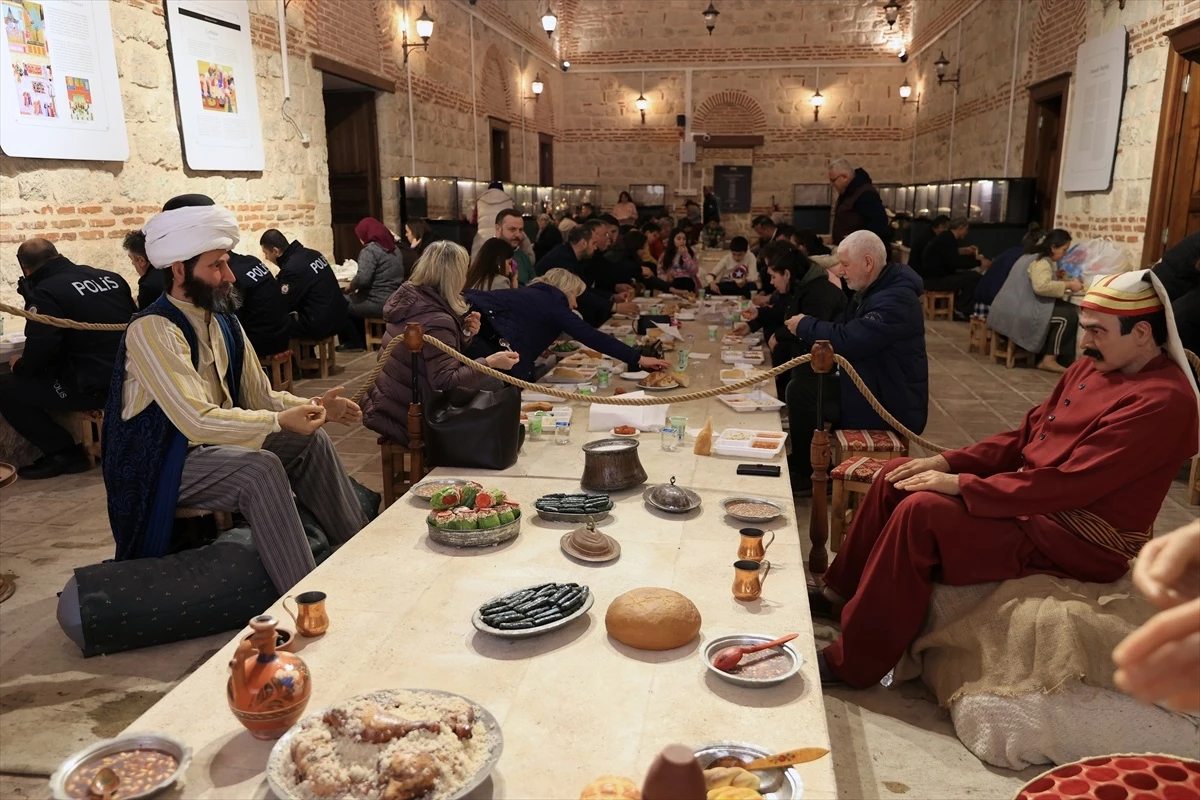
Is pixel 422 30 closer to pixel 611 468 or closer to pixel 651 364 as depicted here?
pixel 651 364

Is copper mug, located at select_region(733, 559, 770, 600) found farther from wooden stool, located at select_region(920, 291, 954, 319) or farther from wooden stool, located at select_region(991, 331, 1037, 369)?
wooden stool, located at select_region(920, 291, 954, 319)

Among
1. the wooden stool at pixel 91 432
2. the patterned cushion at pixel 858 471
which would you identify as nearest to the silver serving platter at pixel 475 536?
the patterned cushion at pixel 858 471

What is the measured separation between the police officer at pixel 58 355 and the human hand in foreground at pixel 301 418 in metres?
3.13

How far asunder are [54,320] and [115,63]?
296 centimetres

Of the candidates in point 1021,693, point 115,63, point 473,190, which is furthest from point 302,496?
point 473,190

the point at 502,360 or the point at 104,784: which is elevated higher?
the point at 502,360

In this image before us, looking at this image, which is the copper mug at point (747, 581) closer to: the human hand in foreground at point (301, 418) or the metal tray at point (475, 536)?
the metal tray at point (475, 536)

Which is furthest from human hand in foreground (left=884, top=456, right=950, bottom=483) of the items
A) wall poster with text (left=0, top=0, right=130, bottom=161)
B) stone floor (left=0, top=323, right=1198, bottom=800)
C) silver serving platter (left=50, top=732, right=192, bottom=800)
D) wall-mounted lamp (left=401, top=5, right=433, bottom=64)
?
wall-mounted lamp (left=401, top=5, right=433, bottom=64)

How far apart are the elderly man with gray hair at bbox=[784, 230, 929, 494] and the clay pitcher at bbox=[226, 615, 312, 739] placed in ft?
11.6

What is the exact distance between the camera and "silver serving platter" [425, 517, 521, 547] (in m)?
3.03

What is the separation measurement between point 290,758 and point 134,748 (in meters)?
0.38

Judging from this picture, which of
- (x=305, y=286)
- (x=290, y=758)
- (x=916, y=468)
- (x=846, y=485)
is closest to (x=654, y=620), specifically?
(x=290, y=758)

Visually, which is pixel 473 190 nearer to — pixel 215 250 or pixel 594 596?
pixel 215 250

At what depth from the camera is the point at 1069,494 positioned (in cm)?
297
